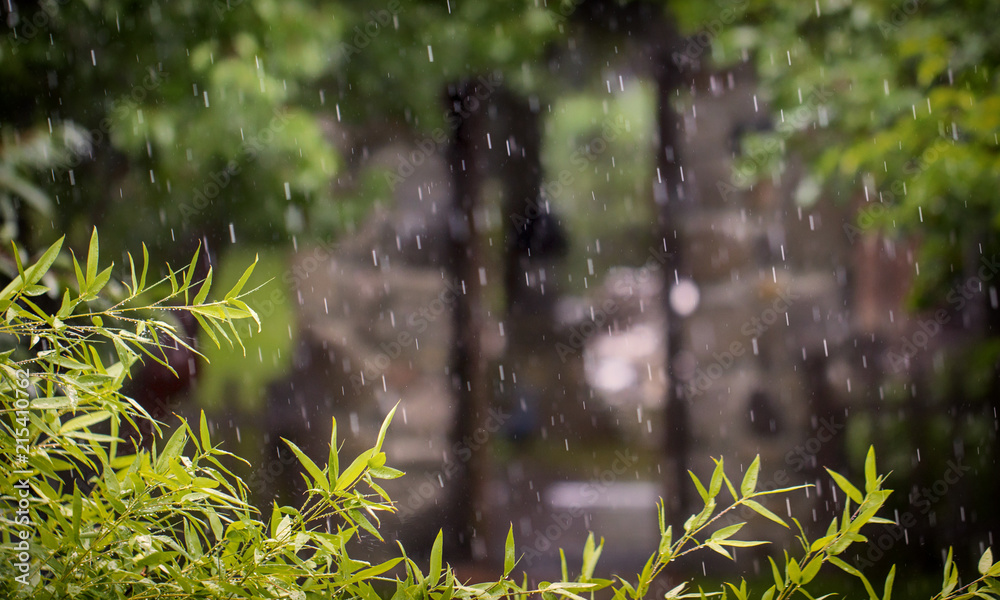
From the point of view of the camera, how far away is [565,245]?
11.3ft

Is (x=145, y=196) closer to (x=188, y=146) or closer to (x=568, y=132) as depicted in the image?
(x=188, y=146)

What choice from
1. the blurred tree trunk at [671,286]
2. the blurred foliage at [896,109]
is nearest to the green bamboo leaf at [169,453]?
the blurred foliage at [896,109]

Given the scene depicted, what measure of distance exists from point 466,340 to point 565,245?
0.82m

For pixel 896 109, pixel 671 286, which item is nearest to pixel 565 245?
pixel 671 286

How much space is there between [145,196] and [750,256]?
9.78ft

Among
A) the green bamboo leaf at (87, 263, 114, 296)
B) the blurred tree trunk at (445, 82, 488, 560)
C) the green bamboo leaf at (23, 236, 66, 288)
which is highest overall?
the green bamboo leaf at (23, 236, 66, 288)

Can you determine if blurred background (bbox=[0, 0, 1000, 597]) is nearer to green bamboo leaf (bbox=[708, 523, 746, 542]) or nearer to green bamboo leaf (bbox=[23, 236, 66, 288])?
green bamboo leaf (bbox=[23, 236, 66, 288])

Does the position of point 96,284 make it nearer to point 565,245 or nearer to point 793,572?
point 793,572

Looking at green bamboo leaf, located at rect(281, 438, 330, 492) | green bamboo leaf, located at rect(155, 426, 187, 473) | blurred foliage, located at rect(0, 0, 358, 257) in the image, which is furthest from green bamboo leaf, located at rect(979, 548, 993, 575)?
blurred foliage, located at rect(0, 0, 358, 257)

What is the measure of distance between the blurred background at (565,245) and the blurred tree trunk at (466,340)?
1 cm

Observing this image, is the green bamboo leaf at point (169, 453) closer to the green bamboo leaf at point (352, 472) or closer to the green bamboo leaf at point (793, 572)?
the green bamboo leaf at point (352, 472)

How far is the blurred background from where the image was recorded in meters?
2.69

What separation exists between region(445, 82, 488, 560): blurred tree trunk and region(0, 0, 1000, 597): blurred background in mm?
14

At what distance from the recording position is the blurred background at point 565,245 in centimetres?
269
